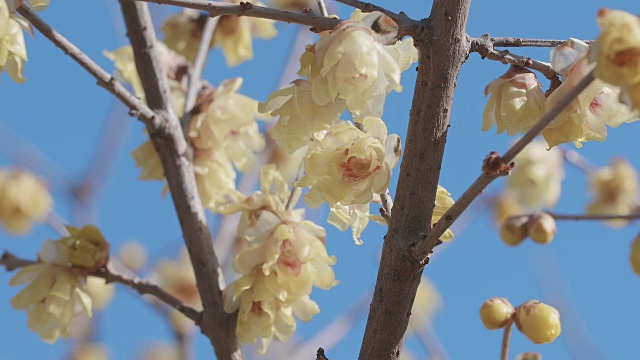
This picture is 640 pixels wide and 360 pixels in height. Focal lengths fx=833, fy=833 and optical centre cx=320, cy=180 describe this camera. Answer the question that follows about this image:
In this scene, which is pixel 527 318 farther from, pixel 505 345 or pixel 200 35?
pixel 200 35

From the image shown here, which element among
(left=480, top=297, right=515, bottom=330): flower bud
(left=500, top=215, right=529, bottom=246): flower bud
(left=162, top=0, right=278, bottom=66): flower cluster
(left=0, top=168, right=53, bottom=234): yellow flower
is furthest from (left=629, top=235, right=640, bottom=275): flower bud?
(left=0, top=168, right=53, bottom=234): yellow flower

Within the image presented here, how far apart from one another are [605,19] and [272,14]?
1.67ft

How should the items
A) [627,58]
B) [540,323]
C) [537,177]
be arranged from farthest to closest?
1. [537,177]
2. [540,323]
3. [627,58]

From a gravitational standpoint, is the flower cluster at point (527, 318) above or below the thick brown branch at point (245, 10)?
below

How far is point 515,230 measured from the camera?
2125 mm

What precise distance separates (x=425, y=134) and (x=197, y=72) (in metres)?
1.23

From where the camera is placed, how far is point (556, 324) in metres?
1.60

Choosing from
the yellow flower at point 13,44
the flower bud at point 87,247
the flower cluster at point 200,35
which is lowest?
the flower bud at point 87,247

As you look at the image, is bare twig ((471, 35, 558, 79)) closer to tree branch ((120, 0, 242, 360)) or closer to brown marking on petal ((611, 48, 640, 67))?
brown marking on petal ((611, 48, 640, 67))

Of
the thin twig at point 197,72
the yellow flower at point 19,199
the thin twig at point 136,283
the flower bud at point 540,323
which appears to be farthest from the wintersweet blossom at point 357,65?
the yellow flower at point 19,199

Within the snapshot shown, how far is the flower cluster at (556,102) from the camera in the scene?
1.39m

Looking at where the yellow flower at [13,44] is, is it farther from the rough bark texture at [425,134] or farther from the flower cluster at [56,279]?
the rough bark texture at [425,134]

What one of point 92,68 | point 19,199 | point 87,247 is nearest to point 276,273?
point 87,247

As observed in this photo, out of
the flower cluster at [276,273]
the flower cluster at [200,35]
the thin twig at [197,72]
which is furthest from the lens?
the flower cluster at [200,35]
